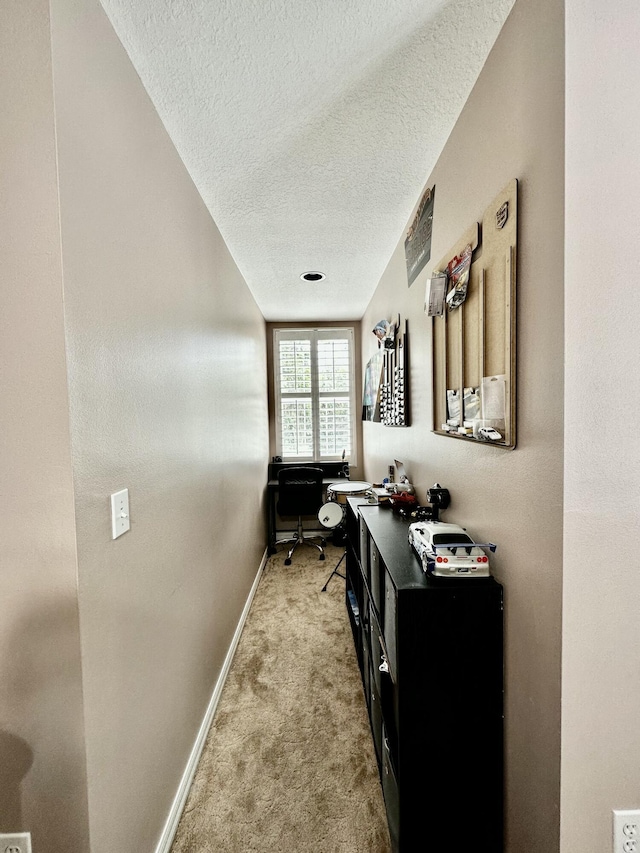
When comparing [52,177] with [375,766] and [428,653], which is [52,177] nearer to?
[428,653]

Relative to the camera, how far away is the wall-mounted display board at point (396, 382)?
86.3 inches

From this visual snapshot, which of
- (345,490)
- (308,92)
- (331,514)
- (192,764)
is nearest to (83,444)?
(308,92)

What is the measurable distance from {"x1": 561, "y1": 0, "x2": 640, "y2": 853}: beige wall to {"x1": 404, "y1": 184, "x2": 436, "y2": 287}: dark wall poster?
0.87m

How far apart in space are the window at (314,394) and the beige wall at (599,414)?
3.75 meters

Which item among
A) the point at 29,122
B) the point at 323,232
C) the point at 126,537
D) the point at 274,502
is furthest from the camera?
the point at 274,502

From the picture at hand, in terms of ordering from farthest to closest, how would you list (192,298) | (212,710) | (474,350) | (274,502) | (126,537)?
1. (274,502)
2. (212,710)
3. (192,298)
4. (474,350)
5. (126,537)

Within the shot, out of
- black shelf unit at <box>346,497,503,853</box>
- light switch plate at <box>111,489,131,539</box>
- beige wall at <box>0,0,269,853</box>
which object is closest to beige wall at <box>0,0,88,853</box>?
beige wall at <box>0,0,269,853</box>

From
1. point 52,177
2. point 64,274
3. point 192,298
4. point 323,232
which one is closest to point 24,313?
point 64,274

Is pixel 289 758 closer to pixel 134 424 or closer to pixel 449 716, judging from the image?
pixel 449 716

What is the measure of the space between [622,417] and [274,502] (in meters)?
3.61

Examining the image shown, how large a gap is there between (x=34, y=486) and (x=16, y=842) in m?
0.89

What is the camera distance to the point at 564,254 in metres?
0.81

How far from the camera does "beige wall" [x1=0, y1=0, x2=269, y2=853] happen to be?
0.79 meters

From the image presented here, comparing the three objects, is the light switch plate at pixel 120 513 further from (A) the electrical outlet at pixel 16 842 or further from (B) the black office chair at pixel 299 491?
(B) the black office chair at pixel 299 491
